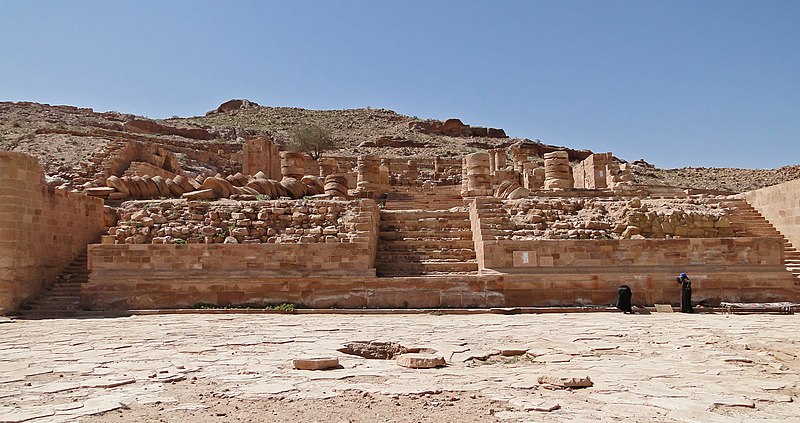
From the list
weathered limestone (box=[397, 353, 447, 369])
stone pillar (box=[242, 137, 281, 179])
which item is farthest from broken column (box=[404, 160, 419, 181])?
weathered limestone (box=[397, 353, 447, 369])

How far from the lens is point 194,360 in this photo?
6203 mm

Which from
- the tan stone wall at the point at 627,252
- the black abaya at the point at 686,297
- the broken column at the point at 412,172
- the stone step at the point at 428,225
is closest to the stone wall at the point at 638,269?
the tan stone wall at the point at 627,252

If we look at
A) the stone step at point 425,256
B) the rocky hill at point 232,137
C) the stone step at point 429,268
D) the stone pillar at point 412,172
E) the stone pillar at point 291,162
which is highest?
the rocky hill at point 232,137

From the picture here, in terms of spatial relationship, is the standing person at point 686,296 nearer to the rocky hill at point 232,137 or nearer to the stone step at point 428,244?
the stone step at point 428,244

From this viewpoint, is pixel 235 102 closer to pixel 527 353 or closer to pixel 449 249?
pixel 449 249

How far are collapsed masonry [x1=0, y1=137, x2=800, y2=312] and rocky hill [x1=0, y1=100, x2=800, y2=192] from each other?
13.7 m

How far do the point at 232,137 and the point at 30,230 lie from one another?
152ft

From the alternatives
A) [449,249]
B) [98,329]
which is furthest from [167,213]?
[449,249]

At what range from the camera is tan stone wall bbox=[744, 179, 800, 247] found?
14195 millimetres

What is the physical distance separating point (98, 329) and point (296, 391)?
5444 mm

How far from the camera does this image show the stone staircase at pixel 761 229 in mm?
13133

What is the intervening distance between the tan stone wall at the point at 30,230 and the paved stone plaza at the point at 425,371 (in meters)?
2.13

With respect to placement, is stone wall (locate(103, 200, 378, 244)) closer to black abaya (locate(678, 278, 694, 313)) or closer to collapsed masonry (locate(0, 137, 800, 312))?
collapsed masonry (locate(0, 137, 800, 312))

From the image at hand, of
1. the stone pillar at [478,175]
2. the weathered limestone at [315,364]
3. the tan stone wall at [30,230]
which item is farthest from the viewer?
the stone pillar at [478,175]
